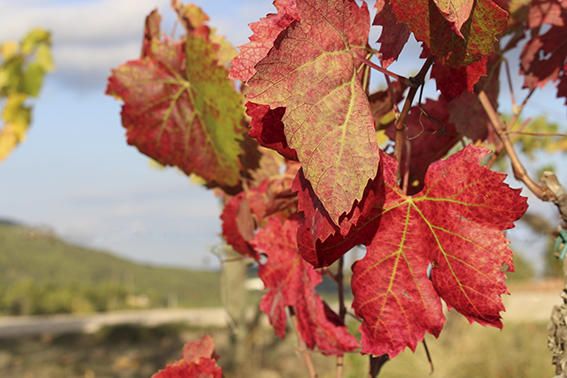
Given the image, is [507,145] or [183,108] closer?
[507,145]

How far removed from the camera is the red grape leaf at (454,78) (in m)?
0.82

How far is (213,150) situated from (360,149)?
19.3 inches

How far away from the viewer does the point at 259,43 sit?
767 mm

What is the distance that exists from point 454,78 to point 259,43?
0.23 metres

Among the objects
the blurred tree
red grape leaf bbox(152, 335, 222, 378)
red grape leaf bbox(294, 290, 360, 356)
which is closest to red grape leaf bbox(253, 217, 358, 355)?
red grape leaf bbox(294, 290, 360, 356)

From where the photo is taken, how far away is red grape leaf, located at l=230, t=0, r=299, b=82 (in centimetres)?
76

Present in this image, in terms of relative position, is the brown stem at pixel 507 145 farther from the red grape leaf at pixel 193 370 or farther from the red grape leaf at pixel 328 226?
the red grape leaf at pixel 193 370

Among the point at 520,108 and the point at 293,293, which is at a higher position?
the point at 520,108

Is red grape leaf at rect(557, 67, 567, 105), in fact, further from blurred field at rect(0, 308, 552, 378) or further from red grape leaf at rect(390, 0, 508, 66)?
blurred field at rect(0, 308, 552, 378)

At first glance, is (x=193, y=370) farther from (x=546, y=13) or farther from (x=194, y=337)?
(x=194, y=337)

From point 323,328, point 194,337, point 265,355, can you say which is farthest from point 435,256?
point 194,337

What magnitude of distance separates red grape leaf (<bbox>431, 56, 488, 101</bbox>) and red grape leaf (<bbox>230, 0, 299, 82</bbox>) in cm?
18

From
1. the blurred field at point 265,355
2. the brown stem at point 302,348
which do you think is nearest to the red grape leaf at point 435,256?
the brown stem at point 302,348

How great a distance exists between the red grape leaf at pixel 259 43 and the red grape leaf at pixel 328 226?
0.12m
